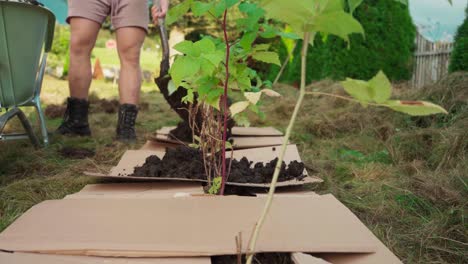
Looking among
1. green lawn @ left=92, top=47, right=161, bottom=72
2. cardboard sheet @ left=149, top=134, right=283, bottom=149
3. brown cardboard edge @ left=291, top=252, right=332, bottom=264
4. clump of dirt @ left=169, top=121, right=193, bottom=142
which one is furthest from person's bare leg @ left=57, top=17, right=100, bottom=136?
green lawn @ left=92, top=47, right=161, bottom=72

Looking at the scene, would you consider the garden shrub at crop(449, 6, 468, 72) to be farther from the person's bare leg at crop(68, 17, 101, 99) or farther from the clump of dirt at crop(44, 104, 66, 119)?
the clump of dirt at crop(44, 104, 66, 119)

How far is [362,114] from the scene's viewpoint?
10.5 ft

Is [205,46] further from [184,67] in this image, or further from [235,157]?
[235,157]

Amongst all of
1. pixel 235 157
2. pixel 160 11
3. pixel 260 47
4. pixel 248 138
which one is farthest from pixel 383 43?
pixel 260 47

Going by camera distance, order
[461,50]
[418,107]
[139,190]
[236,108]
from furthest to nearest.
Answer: [461,50]
[139,190]
[236,108]
[418,107]

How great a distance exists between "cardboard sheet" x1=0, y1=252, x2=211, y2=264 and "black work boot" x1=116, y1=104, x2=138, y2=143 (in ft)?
5.59

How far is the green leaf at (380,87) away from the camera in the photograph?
0.55 metres

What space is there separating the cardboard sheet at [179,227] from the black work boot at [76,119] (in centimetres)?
158

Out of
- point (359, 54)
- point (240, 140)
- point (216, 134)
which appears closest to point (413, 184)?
point (216, 134)

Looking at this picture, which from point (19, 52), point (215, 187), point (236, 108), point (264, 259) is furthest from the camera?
point (19, 52)

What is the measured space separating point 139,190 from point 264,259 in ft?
2.16

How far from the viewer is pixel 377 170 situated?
197cm

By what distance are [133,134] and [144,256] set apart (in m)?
1.81

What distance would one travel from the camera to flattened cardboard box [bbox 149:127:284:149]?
7.77ft
